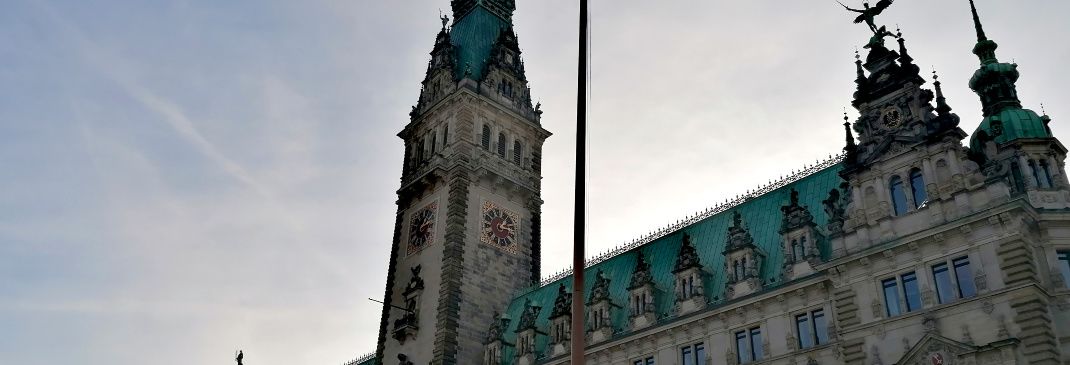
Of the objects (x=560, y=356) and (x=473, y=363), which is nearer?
(x=560, y=356)

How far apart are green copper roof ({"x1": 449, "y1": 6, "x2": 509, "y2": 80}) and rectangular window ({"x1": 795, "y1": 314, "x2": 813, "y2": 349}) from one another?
38.1 meters

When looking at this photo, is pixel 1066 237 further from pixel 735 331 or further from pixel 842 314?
pixel 735 331

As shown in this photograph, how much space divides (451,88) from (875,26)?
3590cm

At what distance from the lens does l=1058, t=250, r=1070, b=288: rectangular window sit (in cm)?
3488

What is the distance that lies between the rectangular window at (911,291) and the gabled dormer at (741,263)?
25.9 ft

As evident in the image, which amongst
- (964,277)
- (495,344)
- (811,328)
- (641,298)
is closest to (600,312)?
(641,298)

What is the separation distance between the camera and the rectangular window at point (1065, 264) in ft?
114

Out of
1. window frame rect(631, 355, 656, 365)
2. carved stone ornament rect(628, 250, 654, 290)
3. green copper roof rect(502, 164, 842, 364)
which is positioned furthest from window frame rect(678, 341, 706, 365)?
carved stone ornament rect(628, 250, 654, 290)

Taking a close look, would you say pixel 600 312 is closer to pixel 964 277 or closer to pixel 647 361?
pixel 647 361

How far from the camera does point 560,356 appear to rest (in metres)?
52.9

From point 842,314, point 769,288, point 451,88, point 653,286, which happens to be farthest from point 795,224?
point 451,88

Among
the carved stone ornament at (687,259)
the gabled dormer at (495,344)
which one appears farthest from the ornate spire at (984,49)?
the gabled dormer at (495,344)

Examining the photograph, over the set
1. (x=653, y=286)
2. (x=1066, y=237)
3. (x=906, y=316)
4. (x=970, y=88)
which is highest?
(x=970, y=88)

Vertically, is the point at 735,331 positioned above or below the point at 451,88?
below
